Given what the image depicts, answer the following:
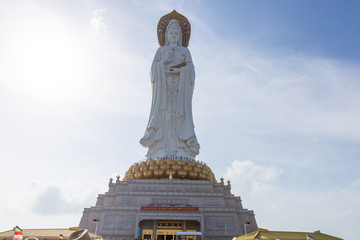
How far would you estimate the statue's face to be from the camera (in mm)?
23531

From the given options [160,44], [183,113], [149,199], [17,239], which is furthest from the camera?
[160,44]

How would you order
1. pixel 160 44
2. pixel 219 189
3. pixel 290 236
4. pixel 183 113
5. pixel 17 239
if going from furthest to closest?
pixel 160 44, pixel 183 113, pixel 219 189, pixel 290 236, pixel 17 239

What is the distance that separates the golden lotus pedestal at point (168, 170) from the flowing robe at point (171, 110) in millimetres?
2050

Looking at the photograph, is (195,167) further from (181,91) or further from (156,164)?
(181,91)

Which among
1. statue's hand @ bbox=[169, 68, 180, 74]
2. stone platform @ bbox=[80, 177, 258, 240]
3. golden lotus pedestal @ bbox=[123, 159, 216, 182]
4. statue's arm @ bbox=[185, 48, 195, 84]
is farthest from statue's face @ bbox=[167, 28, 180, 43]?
stone platform @ bbox=[80, 177, 258, 240]

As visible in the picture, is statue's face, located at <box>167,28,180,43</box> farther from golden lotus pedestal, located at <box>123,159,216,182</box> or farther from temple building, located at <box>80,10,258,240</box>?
golden lotus pedestal, located at <box>123,159,216,182</box>

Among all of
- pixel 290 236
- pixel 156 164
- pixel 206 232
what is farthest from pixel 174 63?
pixel 290 236

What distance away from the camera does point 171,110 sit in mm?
21578

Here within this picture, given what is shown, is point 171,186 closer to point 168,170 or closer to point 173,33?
point 168,170

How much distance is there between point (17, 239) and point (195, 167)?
10533 mm

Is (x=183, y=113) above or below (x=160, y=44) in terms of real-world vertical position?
below

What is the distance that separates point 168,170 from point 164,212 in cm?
345

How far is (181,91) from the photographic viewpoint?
21.8m

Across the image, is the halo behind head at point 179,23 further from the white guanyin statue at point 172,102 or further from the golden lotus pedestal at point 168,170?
the golden lotus pedestal at point 168,170
